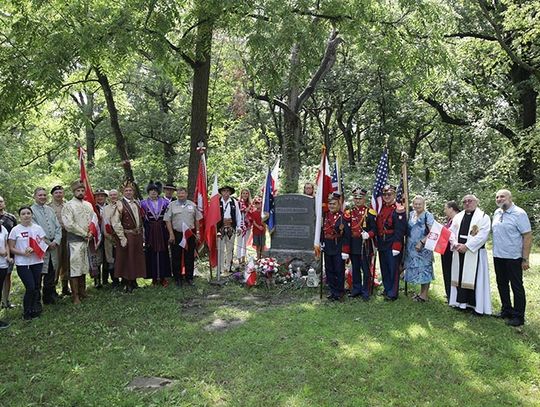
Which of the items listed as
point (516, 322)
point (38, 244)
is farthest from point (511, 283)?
point (38, 244)

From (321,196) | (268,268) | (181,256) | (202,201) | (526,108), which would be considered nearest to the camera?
(321,196)

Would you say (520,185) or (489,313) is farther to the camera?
(520,185)

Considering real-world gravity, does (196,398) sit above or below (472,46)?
below

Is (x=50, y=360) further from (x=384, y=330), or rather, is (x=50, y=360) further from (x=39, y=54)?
(x=39, y=54)

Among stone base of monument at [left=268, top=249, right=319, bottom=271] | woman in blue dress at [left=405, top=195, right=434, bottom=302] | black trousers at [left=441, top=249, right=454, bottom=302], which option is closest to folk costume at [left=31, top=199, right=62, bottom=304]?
stone base of monument at [left=268, top=249, right=319, bottom=271]

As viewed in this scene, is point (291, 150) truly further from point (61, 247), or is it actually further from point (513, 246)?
point (513, 246)

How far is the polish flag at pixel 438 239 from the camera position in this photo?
7.03 m

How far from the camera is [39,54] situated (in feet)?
25.0

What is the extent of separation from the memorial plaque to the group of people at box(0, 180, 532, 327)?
3.33 ft

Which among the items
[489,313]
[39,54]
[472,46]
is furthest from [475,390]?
[472,46]

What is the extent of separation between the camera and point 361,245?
773cm

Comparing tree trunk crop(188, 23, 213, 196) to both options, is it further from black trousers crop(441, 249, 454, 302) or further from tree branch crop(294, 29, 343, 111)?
black trousers crop(441, 249, 454, 302)

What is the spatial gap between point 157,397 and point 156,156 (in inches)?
710

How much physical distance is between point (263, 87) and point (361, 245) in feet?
14.3
